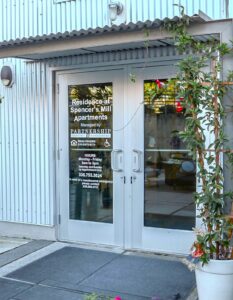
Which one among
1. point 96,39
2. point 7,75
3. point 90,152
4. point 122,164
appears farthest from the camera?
point 7,75

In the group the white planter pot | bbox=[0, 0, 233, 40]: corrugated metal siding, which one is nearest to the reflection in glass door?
bbox=[0, 0, 233, 40]: corrugated metal siding

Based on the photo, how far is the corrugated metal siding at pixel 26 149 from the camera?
7.02m

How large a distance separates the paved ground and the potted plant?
63cm

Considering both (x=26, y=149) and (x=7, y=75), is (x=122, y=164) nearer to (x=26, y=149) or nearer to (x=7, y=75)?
(x=26, y=149)

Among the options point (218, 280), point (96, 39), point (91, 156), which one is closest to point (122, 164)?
point (91, 156)

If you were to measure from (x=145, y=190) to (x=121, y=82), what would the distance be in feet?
4.92

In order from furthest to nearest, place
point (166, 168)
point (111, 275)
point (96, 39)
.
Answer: point (166, 168)
point (111, 275)
point (96, 39)

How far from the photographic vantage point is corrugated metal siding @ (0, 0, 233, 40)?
19.6 ft

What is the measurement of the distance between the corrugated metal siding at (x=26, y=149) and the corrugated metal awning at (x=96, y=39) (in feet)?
4.13

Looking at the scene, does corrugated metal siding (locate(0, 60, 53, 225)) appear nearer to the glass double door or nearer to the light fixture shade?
the light fixture shade

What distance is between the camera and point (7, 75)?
7.20 meters

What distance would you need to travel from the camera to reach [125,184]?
6469 mm

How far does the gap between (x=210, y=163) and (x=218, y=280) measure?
109cm

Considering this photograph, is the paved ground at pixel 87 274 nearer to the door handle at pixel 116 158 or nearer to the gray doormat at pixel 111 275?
the gray doormat at pixel 111 275
